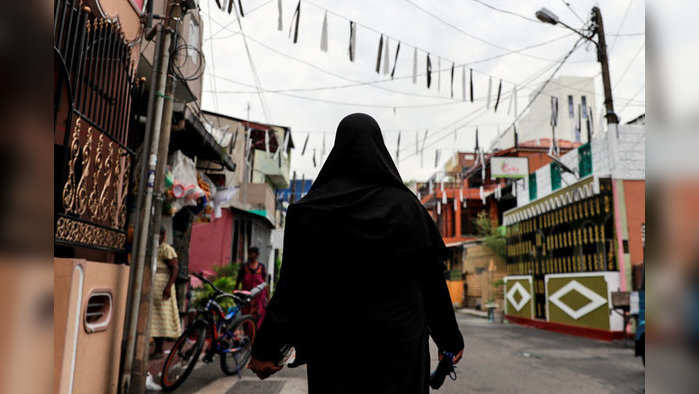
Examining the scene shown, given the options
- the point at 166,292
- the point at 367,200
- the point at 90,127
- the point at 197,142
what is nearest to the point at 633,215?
the point at 197,142

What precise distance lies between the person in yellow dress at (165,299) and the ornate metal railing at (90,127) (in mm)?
2154

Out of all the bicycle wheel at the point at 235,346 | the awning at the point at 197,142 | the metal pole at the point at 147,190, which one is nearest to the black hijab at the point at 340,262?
the metal pole at the point at 147,190

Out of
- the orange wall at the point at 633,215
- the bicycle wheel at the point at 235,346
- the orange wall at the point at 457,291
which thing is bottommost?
the orange wall at the point at 457,291

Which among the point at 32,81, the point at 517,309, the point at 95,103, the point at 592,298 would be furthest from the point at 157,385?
the point at 517,309

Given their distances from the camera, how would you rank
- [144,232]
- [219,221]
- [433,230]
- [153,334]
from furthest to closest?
[219,221]
[153,334]
[144,232]
[433,230]

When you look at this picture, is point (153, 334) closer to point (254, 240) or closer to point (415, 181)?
point (254, 240)

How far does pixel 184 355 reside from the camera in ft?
17.5

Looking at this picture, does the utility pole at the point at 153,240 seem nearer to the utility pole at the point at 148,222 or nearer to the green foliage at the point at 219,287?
the utility pole at the point at 148,222

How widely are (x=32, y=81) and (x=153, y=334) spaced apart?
673 cm

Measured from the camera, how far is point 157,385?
511cm

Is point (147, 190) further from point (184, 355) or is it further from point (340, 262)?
point (340, 262)

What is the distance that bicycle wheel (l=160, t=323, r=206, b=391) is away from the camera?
504 cm

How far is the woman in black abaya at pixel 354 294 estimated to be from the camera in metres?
1.89

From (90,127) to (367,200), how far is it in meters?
2.89
